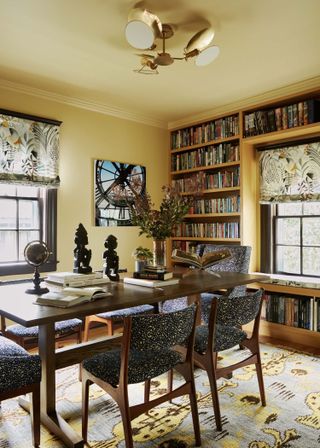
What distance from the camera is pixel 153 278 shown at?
94.4 inches

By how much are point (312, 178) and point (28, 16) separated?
2857 millimetres

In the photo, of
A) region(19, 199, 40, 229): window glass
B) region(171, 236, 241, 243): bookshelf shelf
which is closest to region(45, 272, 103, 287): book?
region(19, 199, 40, 229): window glass

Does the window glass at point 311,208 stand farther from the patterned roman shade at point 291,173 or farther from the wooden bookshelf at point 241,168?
the wooden bookshelf at point 241,168

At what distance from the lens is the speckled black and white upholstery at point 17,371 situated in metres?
1.67

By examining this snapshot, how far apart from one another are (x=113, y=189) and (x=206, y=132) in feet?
4.36

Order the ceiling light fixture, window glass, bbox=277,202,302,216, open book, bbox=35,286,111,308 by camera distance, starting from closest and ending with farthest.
A: open book, bbox=35,286,111,308, the ceiling light fixture, window glass, bbox=277,202,302,216

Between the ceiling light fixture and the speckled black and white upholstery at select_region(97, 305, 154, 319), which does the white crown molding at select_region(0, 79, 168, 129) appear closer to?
the ceiling light fixture

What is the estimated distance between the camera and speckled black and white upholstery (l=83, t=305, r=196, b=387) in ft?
5.18

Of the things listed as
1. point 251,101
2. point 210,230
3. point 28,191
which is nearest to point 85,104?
point 28,191

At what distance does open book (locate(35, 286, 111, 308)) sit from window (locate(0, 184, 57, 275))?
5.62ft

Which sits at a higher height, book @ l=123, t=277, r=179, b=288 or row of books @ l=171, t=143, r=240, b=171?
row of books @ l=171, t=143, r=240, b=171

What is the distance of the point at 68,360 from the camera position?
208cm

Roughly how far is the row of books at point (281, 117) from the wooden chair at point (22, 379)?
10.3 feet

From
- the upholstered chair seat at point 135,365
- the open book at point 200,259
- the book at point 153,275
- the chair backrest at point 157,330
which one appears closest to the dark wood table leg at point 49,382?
the upholstered chair seat at point 135,365
